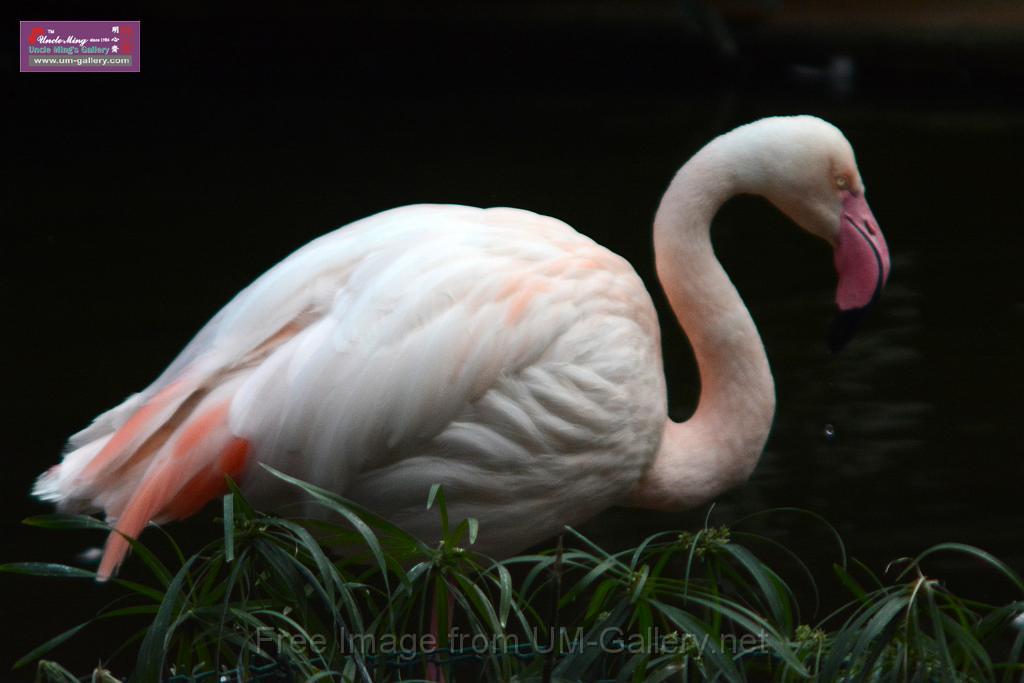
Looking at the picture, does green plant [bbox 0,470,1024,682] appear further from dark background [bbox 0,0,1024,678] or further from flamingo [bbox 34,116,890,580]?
dark background [bbox 0,0,1024,678]

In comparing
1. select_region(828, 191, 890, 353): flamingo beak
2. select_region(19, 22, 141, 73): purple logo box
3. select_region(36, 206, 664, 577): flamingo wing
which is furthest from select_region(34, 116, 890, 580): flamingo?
select_region(19, 22, 141, 73): purple logo box

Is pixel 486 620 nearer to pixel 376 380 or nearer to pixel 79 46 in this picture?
pixel 376 380

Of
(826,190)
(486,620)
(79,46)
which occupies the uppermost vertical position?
(79,46)

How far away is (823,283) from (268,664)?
4.74m

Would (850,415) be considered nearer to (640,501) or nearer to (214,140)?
(640,501)

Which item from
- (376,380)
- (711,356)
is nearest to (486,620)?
(376,380)

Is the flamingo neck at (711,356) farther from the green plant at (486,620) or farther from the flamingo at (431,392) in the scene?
the green plant at (486,620)

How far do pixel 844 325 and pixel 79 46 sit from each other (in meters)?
6.61

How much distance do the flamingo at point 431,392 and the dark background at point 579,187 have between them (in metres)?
0.96

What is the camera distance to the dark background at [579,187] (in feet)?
13.8

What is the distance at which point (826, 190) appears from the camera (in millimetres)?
2887

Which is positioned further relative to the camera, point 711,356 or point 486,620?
point 711,356

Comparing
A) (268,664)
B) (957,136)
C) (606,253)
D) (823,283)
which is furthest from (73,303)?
(957,136)

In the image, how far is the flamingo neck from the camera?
2.86 meters
